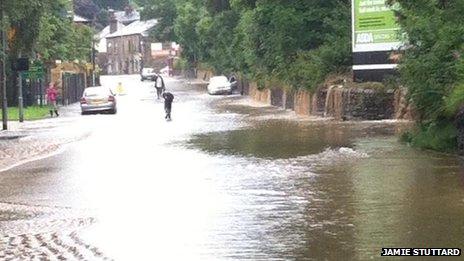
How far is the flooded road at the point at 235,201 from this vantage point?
9367 millimetres

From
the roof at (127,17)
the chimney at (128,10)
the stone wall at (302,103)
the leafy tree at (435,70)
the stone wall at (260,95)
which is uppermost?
the chimney at (128,10)

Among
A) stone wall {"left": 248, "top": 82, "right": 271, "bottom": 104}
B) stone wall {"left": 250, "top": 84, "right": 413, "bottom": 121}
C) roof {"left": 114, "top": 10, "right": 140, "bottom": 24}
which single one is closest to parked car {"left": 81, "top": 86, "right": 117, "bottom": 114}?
stone wall {"left": 248, "top": 82, "right": 271, "bottom": 104}

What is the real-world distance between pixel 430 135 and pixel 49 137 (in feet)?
43.7

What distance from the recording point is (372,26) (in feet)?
98.7

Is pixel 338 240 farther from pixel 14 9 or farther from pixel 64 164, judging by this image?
pixel 14 9

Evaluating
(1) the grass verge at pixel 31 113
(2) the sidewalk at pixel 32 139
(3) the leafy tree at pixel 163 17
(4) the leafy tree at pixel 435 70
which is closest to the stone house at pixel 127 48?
(3) the leafy tree at pixel 163 17

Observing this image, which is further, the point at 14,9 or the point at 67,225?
the point at 14,9

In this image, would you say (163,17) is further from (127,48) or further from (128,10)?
(128,10)

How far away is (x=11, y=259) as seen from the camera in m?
9.02

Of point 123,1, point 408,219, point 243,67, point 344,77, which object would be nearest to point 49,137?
point 344,77

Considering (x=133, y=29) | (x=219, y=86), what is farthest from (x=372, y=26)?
(x=133, y=29)

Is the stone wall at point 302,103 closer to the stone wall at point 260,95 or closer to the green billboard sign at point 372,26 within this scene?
the green billboard sign at point 372,26

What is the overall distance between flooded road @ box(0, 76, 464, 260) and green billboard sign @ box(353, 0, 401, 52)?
26.1 feet

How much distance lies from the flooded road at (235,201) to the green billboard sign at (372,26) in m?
7.96
